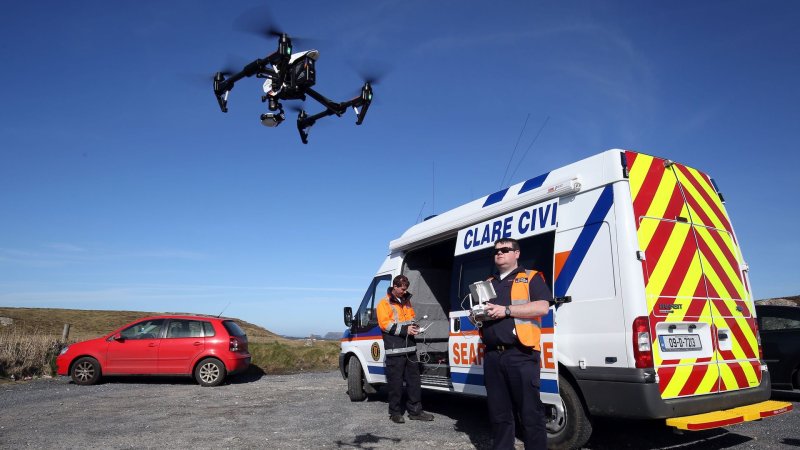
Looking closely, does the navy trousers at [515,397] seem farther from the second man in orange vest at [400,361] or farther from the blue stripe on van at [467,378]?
the second man in orange vest at [400,361]

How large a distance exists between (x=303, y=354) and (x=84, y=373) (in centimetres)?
667

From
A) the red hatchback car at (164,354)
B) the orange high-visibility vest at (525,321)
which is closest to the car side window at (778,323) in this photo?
the orange high-visibility vest at (525,321)

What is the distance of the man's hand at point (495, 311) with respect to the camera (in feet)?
13.4

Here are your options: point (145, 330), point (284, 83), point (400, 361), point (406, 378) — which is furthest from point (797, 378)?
point (145, 330)

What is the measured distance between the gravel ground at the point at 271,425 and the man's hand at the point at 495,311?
83.3 inches

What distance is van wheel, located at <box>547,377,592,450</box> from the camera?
489 centimetres

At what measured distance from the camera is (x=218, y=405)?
28.6 ft

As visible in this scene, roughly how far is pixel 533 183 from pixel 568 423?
2.47 meters

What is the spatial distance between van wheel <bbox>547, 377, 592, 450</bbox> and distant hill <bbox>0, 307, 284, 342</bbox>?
21703 millimetres

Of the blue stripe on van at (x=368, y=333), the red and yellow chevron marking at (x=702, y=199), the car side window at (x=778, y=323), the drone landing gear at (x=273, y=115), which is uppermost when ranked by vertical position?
the drone landing gear at (x=273, y=115)

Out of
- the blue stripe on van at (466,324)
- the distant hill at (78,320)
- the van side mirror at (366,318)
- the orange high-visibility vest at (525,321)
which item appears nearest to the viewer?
the orange high-visibility vest at (525,321)

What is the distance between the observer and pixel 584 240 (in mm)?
5047

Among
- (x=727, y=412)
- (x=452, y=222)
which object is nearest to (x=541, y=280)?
(x=727, y=412)

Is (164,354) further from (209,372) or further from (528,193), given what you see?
(528,193)
